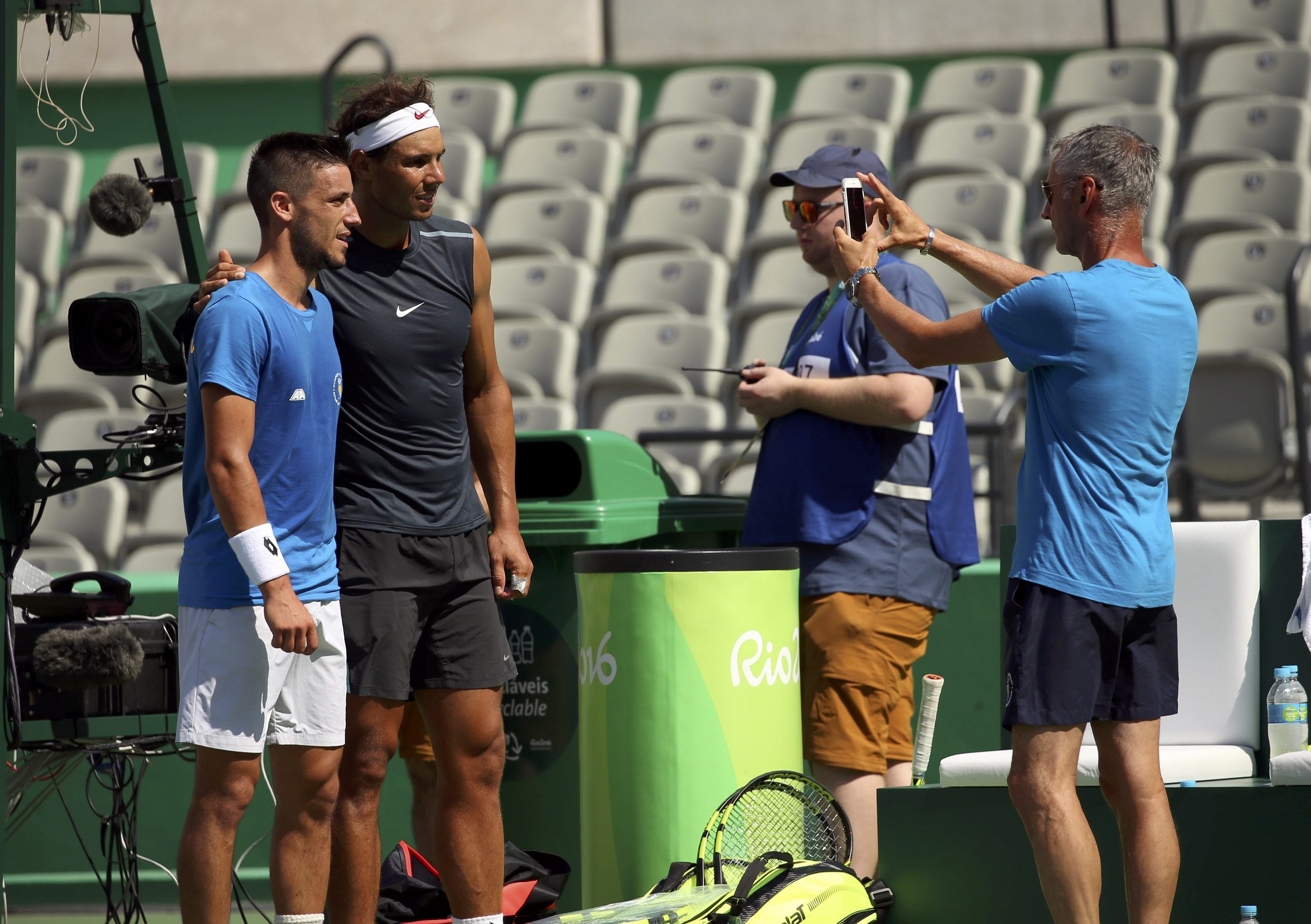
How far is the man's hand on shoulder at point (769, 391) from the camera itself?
3.87 m

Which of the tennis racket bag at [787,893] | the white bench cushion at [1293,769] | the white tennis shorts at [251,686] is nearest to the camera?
the white tennis shorts at [251,686]

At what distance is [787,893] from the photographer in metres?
3.04

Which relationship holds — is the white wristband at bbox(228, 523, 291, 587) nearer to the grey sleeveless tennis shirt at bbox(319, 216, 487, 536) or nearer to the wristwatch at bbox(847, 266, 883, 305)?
the grey sleeveless tennis shirt at bbox(319, 216, 487, 536)

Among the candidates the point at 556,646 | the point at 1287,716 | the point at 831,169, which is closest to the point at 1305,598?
the point at 1287,716

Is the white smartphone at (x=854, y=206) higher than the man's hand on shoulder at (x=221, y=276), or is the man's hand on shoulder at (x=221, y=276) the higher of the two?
the white smartphone at (x=854, y=206)

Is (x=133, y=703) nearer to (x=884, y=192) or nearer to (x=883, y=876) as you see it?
(x=883, y=876)

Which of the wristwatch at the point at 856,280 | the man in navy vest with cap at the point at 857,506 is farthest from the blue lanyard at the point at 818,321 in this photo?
the wristwatch at the point at 856,280

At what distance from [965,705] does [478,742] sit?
2.09 metres

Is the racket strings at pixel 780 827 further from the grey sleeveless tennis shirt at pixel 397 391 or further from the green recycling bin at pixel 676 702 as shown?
the grey sleeveless tennis shirt at pixel 397 391

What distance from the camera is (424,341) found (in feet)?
10.5

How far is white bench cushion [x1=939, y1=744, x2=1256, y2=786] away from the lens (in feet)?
11.2

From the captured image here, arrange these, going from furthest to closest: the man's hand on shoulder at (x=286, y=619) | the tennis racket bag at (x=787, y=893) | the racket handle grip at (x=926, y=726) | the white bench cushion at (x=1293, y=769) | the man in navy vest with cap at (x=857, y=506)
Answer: the man in navy vest with cap at (x=857, y=506) < the racket handle grip at (x=926, y=726) < the white bench cushion at (x=1293, y=769) < the tennis racket bag at (x=787, y=893) < the man's hand on shoulder at (x=286, y=619)

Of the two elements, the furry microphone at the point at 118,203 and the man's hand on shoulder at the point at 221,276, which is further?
the furry microphone at the point at 118,203

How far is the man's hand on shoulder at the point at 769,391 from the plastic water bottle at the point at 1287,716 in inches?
52.2
